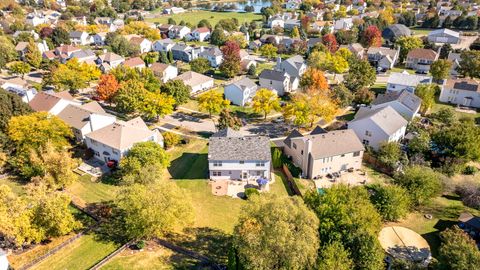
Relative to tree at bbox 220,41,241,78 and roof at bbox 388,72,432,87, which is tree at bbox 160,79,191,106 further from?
roof at bbox 388,72,432,87

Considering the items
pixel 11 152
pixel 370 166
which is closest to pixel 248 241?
pixel 370 166

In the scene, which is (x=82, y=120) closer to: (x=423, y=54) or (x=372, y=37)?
(x=423, y=54)

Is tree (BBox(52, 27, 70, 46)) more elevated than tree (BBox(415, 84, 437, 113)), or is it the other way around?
tree (BBox(52, 27, 70, 46))

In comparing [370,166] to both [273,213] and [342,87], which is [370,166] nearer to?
[342,87]

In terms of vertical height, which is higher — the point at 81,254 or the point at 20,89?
the point at 20,89

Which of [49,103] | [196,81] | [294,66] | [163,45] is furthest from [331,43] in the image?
[49,103]

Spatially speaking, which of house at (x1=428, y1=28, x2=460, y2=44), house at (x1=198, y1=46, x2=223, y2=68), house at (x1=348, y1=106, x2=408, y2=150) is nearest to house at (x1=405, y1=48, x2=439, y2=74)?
house at (x1=428, y1=28, x2=460, y2=44)
